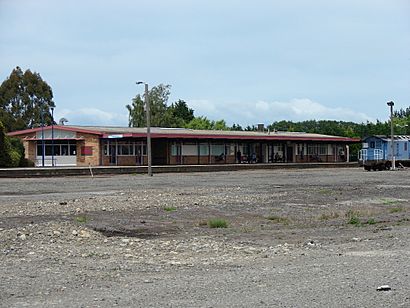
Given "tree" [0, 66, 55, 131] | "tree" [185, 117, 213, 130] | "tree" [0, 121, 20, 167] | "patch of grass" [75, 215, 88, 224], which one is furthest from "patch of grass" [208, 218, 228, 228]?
"tree" [185, 117, 213, 130]

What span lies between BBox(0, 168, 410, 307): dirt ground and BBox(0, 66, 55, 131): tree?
78784 millimetres

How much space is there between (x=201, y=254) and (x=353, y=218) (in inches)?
295

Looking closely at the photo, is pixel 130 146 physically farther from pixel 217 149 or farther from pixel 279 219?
pixel 279 219

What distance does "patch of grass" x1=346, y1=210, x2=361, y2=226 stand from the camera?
1709 cm

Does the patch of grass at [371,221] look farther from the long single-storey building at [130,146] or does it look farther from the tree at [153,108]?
the tree at [153,108]

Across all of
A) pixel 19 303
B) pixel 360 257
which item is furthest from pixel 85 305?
pixel 360 257

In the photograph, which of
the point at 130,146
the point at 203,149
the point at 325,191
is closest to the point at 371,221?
the point at 325,191

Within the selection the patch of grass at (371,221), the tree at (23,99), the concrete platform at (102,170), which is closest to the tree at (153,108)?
the tree at (23,99)

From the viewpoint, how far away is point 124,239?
13477mm

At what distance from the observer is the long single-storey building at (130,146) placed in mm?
64438

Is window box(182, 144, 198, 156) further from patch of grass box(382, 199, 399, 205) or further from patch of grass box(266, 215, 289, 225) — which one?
patch of grass box(266, 215, 289, 225)

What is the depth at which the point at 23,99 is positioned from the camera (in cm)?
9850

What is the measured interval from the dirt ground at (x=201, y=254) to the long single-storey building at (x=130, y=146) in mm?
42343

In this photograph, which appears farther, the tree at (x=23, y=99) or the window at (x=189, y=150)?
the tree at (x=23, y=99)
